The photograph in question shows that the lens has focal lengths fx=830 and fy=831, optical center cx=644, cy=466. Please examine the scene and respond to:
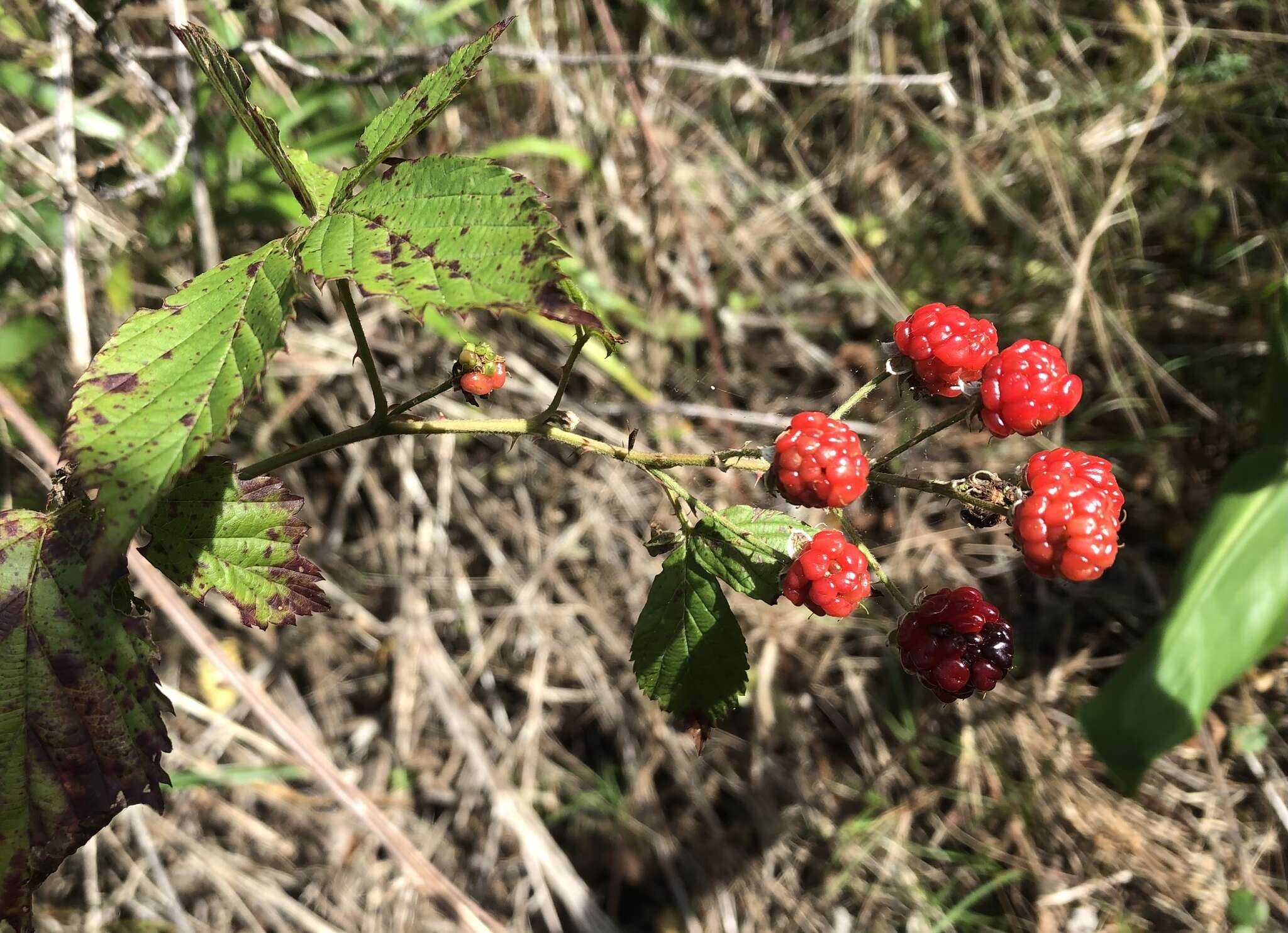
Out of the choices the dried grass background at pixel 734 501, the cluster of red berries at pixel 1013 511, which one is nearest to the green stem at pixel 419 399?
the cluster of red berries at pixel 1013 511

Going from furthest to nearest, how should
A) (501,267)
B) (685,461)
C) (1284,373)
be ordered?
(1284,373) < (685,461) < (501,267)

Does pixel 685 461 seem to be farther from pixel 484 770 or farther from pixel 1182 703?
pixel 484 770

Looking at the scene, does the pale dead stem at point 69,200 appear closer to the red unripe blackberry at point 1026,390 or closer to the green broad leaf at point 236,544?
the green broad leaf at point 236,544

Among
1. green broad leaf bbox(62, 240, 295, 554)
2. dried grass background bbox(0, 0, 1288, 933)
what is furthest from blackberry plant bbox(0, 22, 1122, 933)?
dried grass background bbox(0, 0, 1288, 933)

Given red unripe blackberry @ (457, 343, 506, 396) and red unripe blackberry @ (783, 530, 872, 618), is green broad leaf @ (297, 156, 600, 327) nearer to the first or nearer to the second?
red unripe blackberry @ (457, 343, 506, 396)

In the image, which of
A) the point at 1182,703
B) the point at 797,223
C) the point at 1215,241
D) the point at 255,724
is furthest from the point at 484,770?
the point at 1215,241
